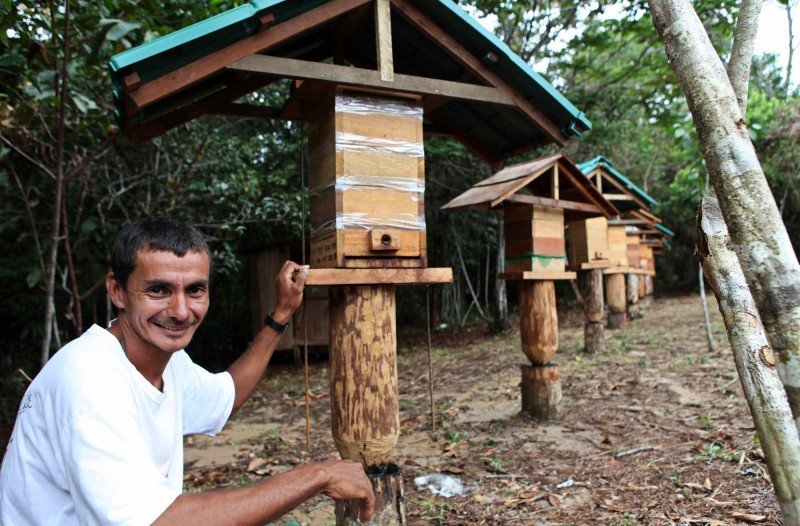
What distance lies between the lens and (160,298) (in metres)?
2.13

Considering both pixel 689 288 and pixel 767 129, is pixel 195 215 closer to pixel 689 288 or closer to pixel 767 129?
pixel 767 129

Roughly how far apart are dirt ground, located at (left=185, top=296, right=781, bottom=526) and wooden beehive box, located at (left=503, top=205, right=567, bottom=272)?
183 centimetres

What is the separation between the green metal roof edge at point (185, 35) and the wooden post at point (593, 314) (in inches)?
336

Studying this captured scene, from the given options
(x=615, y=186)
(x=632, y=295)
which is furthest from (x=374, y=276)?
(x=632, y=295)

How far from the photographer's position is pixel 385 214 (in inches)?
140

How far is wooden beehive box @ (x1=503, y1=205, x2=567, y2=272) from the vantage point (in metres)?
6.08

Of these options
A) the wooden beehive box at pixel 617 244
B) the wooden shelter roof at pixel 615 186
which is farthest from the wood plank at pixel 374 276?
the wooden beehive box at pixel 617 244

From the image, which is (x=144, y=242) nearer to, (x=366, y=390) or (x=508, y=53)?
(x=366, y=390)

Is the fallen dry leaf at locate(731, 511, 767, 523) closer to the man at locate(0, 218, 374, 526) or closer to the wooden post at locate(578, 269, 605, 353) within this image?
the man at locate(0, 218, 374, 526)

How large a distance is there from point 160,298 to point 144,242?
229mm

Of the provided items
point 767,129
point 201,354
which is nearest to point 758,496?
point 201,354

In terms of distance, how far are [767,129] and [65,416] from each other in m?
16.8

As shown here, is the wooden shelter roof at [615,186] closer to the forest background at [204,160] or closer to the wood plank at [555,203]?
the forest background at [204,160]

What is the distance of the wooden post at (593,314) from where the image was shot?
32.9 feet
